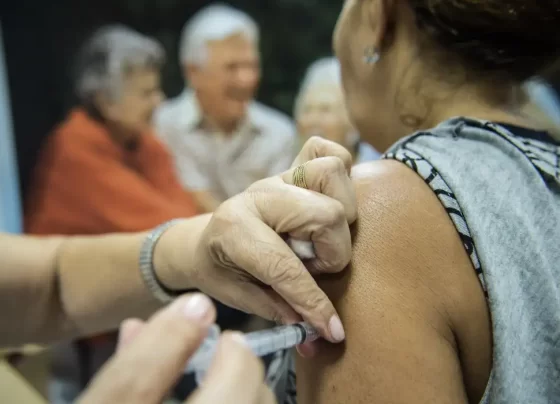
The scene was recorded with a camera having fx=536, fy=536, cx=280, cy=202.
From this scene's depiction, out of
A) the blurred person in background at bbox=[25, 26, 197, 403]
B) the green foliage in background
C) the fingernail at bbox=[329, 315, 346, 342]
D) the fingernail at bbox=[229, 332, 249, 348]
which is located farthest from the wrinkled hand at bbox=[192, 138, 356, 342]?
the green foliage in background

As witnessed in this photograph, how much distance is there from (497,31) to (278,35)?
7.57 ft

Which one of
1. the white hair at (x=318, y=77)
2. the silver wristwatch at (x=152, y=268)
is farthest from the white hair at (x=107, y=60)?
the silver wristwatch at (x=152, y=268)

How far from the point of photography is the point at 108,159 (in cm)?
241

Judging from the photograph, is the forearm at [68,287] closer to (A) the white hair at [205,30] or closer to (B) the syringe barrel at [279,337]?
(B) the syringe barrel at [279,337]

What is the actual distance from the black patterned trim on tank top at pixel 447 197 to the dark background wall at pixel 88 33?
2167 mm

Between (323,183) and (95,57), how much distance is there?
2.19 meters

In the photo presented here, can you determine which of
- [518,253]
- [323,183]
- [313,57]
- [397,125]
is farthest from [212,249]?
[313,57]

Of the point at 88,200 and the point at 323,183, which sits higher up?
the point at 323,183

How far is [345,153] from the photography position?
0.72 meters

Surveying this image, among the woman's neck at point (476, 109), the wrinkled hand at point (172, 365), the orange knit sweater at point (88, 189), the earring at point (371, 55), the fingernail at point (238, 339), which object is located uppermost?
the earring at point (371, 55)

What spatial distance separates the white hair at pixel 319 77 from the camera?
2.99 m

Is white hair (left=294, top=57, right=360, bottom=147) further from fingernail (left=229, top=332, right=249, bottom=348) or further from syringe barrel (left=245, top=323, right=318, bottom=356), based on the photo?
fingernail (left=229, top=332, right=249, bottom=348)

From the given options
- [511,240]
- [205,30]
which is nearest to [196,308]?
[511,240]

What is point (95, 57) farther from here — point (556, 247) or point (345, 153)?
point (556, 247)
